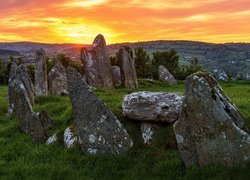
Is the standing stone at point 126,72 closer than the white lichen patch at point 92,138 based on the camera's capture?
No

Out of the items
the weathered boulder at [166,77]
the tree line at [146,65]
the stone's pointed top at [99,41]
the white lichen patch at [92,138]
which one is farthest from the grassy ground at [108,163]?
the tree line at [146,65]

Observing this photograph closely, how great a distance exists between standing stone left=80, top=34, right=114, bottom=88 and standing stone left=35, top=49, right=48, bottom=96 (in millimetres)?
3608

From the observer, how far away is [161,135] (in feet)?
54.0

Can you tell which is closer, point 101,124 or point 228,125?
point 228,125

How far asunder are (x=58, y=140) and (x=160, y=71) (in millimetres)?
30281

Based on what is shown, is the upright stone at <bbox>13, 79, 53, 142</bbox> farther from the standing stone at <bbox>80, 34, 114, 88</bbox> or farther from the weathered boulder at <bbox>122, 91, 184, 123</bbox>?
the standing stone at <bbox>80, 34, 114, 88</bbox>

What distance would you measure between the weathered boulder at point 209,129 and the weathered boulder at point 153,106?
2600 mm

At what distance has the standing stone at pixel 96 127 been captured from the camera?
16.1 metres

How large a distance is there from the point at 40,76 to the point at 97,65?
200 inches

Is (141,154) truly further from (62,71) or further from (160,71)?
(160,71)

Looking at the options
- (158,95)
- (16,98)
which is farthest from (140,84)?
(158,95)

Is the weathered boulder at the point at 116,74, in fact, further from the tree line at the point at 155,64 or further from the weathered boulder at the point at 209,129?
the weathered boulder at the point at 209,129

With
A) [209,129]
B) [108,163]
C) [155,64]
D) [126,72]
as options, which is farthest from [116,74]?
[155,64]

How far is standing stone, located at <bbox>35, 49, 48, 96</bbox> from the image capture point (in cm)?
3597
